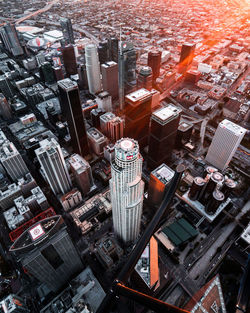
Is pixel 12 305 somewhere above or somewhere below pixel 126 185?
below

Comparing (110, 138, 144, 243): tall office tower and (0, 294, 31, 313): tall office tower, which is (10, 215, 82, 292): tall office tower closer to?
(0, 294, 31, 313): tall office tower

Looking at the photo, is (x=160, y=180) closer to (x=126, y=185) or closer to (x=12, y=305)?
(x=126, y=185)

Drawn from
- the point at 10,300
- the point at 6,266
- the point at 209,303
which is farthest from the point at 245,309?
the point at 6,266

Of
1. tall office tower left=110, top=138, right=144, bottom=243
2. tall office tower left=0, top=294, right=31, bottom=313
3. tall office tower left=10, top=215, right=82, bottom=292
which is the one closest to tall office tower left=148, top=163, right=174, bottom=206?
tall office tower left=110, top=138, right=144, bottom=243

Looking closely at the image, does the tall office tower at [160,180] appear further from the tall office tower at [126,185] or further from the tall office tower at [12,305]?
the tall office tower at [12,305]

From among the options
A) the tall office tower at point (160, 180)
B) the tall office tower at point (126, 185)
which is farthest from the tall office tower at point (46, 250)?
the tall office tower at point (160, 180)

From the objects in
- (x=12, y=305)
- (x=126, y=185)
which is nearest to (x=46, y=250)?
(x=12, y=305)

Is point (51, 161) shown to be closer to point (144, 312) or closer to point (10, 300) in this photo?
point (10, 300)
